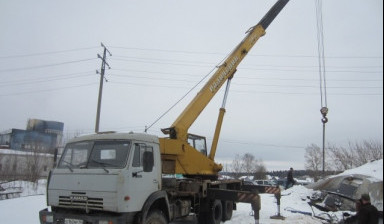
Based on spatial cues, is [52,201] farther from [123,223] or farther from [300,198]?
[300,198]

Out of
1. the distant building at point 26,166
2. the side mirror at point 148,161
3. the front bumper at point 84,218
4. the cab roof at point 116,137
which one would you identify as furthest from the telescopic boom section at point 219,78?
the distant building at point 26,166

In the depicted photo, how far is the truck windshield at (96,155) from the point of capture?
7.87 metres

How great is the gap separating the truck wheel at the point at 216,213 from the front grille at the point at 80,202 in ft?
15.0

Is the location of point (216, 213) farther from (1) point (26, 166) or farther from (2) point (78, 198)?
(1) point (26, 166)

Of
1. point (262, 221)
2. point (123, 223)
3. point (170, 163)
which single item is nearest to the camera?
point (123, 223)

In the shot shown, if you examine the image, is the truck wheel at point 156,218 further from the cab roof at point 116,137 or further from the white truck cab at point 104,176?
the cab roof at point 116,137

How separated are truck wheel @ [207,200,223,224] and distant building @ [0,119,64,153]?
63526mm

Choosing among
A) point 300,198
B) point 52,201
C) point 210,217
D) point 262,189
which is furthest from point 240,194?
point 300,198

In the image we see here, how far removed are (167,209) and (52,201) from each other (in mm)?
2742

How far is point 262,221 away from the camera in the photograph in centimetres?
1184

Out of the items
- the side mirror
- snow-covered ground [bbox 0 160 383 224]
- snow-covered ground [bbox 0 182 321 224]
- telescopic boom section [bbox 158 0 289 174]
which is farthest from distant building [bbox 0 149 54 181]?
the side mirror

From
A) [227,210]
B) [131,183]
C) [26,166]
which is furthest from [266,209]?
[26,166]

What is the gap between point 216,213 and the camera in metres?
11.6

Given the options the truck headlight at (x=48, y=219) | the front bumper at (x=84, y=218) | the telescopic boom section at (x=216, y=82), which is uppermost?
the telescopic boom section at (x=216, y=82)
